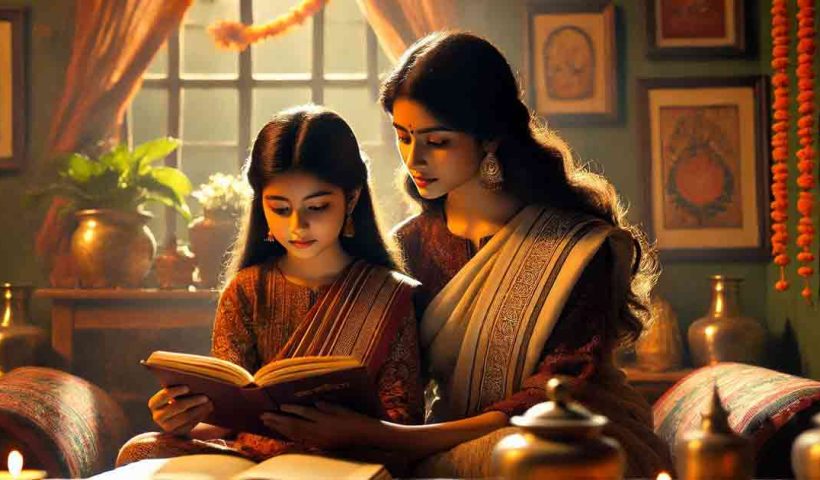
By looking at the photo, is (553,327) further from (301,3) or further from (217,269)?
(301,3)

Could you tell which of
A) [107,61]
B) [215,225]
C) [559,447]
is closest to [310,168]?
[559,447]

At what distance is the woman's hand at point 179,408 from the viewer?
9.07ft

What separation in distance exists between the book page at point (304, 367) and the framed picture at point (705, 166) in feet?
11.6

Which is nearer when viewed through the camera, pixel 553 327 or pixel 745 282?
pixel 553 327

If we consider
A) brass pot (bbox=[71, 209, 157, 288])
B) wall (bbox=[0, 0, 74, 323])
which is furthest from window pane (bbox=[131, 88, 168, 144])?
brass pot (bbox=[71, 209, 157, 288])

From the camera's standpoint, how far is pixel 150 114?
625 centimetres

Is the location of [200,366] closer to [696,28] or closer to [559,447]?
[559,447]

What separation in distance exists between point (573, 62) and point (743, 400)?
239cm

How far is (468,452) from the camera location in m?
2.92

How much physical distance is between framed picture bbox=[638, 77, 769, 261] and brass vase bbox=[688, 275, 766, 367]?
46cm

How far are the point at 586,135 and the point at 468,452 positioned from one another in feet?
10.6

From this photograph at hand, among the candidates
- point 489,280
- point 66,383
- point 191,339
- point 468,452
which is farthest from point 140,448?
point 191,339

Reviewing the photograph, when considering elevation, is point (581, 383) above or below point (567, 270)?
below

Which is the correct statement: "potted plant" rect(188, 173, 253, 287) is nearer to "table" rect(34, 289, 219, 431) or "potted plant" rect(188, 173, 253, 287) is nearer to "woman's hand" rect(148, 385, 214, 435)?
"table" rect(34, 289, 219, 431)
